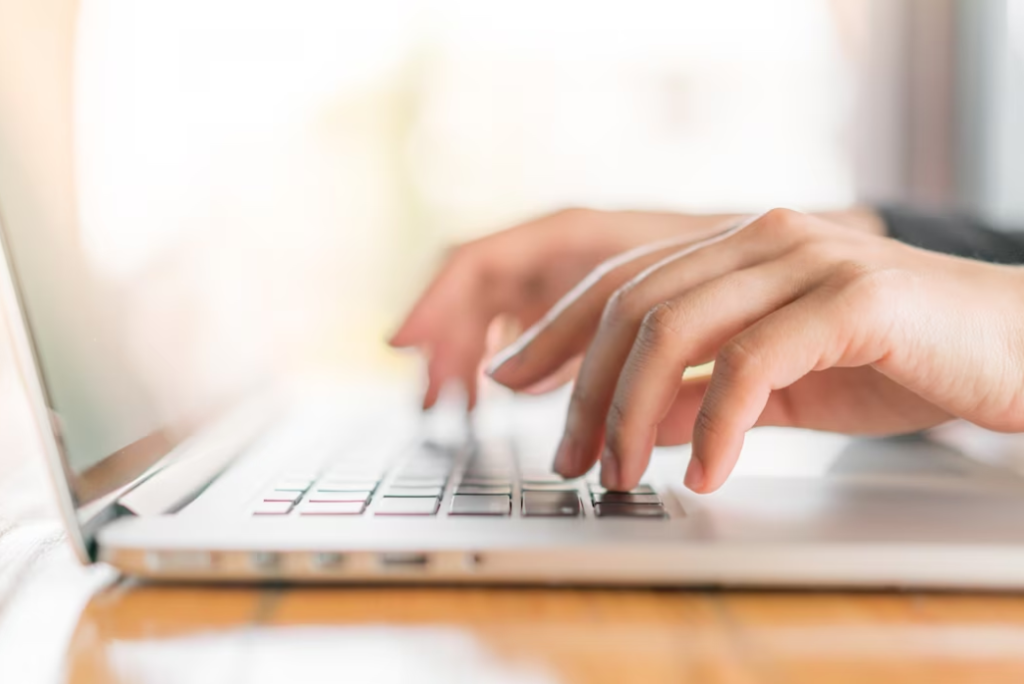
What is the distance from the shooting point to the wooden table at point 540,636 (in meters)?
0.31

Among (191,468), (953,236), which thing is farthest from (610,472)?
(953,236)

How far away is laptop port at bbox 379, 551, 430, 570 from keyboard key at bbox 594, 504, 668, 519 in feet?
0.30

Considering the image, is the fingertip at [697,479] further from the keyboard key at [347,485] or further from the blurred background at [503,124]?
the blurred background at [503,124]

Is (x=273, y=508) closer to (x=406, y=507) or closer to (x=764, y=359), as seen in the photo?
(x=406, y=507)

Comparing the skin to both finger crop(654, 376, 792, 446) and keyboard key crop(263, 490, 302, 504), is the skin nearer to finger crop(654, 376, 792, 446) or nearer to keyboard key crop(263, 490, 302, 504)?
finger crop(654, 376, 792, 446)

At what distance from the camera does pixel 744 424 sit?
1.46ft

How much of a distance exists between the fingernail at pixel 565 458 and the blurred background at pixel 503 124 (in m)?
1.47

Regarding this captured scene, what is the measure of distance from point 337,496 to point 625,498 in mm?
150

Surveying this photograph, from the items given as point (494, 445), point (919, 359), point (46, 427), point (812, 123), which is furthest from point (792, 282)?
point (812, 123)

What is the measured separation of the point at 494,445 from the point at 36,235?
1.15 ft

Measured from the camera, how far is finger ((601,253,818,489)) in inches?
18.6

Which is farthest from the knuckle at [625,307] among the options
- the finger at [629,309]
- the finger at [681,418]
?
the finger at [681,418]

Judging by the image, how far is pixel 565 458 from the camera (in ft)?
1.72

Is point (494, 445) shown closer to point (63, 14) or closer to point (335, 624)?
point (335, 624)
